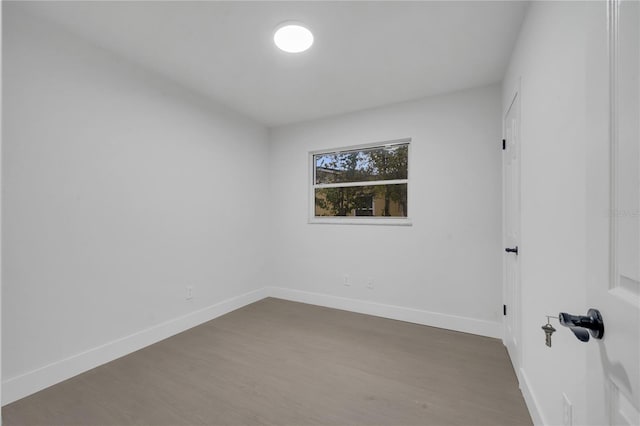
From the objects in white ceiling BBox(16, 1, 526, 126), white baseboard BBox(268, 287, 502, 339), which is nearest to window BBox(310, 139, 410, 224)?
white ceiling BBox(16, 1, 526, 126)

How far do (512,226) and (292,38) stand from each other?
7.46ft

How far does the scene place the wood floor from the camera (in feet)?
5.60

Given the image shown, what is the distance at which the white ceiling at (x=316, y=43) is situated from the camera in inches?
72.8

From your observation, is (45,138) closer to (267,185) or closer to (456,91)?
(267,185)

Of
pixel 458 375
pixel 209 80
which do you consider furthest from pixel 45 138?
pixel 458 375

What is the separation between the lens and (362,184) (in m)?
3.67

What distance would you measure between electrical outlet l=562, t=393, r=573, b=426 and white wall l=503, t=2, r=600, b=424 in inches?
1.3

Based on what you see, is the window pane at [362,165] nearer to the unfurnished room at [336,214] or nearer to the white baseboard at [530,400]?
the unfurnished room at [336,214]

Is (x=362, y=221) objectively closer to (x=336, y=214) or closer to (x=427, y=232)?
(x=336, y=214)

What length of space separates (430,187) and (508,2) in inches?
68.6

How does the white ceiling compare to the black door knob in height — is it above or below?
above

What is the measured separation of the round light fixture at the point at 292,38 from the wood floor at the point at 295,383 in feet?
8.24

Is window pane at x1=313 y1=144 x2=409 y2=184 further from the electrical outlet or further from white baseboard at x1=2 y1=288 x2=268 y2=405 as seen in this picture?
the electrical outlet

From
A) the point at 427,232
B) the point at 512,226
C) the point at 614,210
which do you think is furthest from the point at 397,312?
the point at 614,210
